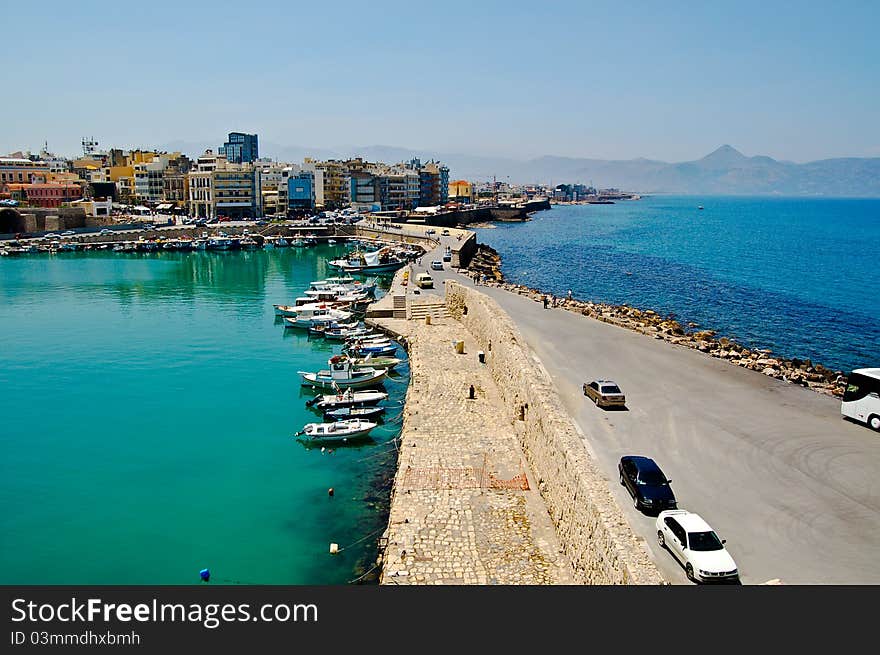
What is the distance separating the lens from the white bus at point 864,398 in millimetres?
17797

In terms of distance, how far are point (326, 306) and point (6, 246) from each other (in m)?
60.6

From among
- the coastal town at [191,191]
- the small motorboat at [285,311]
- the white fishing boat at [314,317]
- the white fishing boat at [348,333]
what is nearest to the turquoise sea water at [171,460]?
the white fishing boat at [348,333]

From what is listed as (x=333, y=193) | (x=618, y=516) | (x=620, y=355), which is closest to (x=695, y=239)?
(x=333, y=193)

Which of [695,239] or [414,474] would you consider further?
[695,239]

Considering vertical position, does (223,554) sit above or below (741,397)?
below

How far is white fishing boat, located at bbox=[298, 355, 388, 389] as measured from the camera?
29094 millimetres

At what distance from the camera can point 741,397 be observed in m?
20.9

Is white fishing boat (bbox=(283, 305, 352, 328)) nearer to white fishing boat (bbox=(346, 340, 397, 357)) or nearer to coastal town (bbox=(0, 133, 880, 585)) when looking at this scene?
coastal town (bbox=(0, 133, 880, 585))

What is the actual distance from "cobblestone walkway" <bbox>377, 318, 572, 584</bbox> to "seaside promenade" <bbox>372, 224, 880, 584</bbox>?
1.99 m

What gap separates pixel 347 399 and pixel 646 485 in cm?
1560

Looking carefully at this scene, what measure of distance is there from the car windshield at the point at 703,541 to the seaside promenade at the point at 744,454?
1.62 feet

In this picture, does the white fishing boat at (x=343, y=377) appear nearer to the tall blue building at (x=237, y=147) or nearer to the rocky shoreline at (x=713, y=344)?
the rocky shoreline at (x=713, y=344)

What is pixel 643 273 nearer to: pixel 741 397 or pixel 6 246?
pixel 741 397

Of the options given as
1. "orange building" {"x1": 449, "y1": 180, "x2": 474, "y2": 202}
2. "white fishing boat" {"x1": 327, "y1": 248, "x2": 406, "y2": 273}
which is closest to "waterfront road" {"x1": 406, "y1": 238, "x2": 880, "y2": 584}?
"white fishing boat" {"x1": 327, "y1": 248, "x2": 406, "y2": 273}
